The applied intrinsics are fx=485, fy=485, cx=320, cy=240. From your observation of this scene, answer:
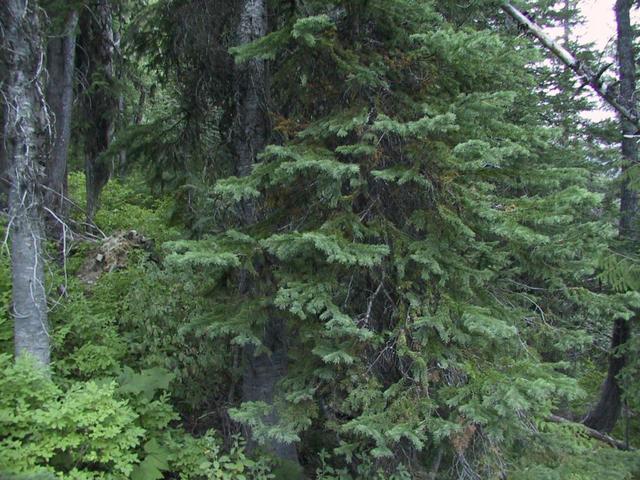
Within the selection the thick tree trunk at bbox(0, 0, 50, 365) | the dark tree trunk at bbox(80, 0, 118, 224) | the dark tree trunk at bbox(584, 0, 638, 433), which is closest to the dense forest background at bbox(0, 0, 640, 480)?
the thick tree trunk at bbox(0, 0, 50, 365)

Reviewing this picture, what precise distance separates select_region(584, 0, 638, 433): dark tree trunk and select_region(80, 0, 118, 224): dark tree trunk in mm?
9265

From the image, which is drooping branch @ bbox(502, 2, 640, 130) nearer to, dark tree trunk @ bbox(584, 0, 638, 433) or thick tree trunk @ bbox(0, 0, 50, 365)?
dark tree trunk @ bbox(584, 0, 638, 433)

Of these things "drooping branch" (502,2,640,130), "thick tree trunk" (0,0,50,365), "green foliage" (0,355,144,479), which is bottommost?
"green foliage" (0,355,144,479)

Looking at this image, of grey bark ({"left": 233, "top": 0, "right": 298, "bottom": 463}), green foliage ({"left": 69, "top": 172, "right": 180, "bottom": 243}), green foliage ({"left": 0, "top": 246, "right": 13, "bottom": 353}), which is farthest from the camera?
green foliage ({"left": 69, "top": 172, "right": 180, "bottom": 243})

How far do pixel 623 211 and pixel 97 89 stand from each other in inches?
399

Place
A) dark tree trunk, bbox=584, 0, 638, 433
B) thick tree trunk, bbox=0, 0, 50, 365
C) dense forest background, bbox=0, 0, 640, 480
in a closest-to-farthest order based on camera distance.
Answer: dense forest background, bbox=0, 0, 640, 480, thick tree trunk, bbox=0, 0, 50, 365, dark tree trunk, bbox=584, 0, 638, 433

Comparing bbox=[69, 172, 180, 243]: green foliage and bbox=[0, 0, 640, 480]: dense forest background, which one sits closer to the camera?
bbox=[0, 0, 640, 480]: dense forest background

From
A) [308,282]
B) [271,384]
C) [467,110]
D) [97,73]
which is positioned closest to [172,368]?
[271,384]

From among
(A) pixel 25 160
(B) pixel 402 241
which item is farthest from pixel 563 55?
(A) pixel 25 160

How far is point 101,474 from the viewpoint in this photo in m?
3.68

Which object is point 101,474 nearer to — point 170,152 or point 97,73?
point 170,152

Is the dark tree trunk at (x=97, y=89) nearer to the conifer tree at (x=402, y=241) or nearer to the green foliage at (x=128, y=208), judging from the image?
the green foliage at (x=128, y=208)

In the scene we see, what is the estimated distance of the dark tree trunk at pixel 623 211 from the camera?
801cm

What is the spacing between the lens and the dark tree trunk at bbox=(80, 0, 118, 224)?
9.50 m
